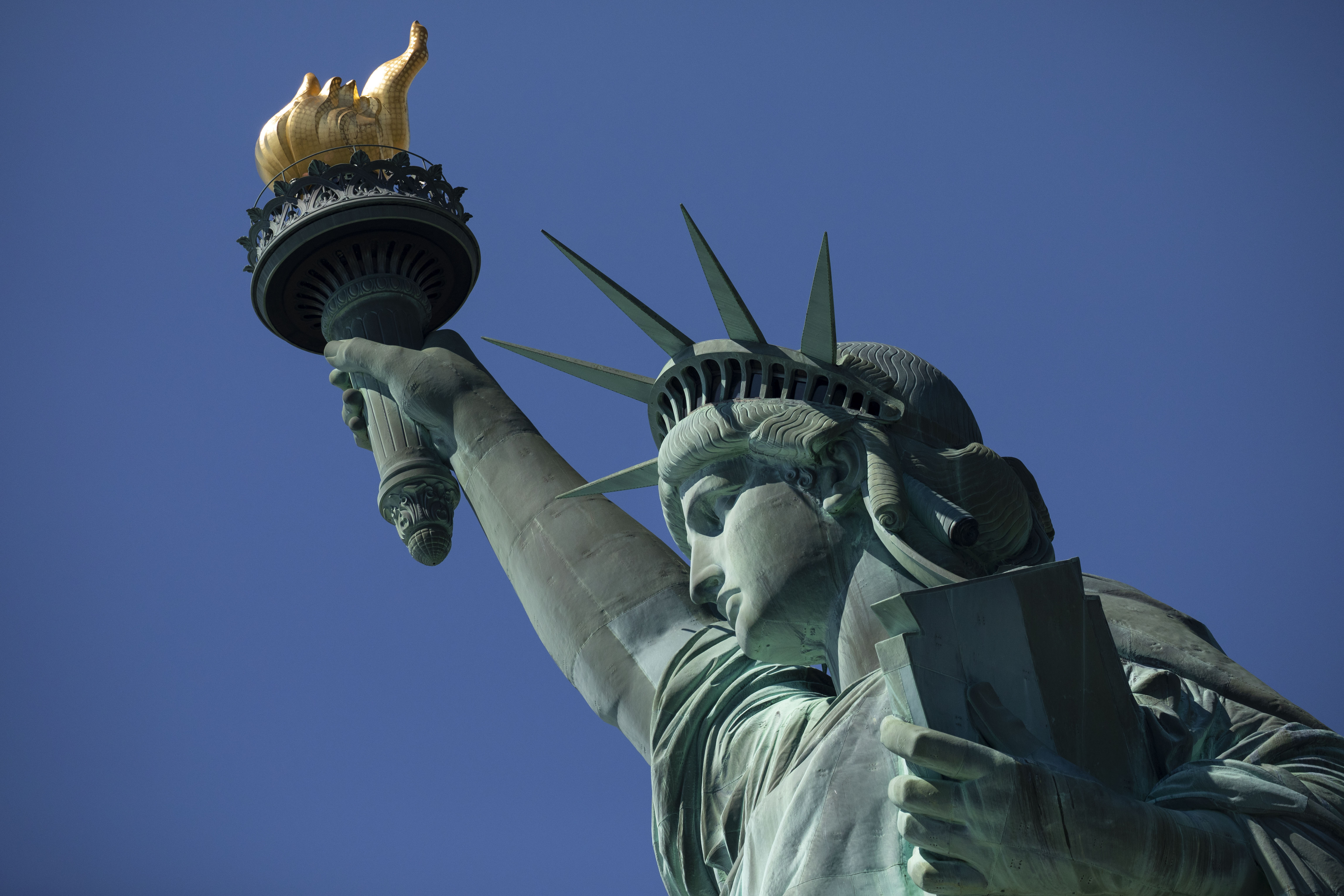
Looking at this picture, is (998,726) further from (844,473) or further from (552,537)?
(552,537)

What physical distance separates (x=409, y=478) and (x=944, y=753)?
7.61 m

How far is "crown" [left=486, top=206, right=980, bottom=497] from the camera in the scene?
8.15 meters

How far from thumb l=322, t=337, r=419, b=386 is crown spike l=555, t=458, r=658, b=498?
4.12m

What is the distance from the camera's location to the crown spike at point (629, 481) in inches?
354

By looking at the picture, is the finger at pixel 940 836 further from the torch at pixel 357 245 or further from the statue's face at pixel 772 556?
the torch at pixel 357 245

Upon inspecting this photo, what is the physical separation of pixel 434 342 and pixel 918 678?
823cm

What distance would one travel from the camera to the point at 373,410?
43.4ft

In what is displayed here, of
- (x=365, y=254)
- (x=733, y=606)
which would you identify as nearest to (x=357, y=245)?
(x=365, y=254)

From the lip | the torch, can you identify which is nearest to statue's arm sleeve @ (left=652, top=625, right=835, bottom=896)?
the lip

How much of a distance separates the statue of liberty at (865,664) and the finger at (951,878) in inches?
0.5

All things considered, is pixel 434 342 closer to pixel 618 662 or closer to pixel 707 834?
pixel 618 662

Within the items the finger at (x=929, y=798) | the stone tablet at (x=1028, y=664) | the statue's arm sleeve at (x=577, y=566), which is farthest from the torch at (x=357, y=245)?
the finger at (x=929, y=798)

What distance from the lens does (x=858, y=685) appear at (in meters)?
7.27

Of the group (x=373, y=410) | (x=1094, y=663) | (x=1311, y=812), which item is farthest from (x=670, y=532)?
(x=373, y=410)
